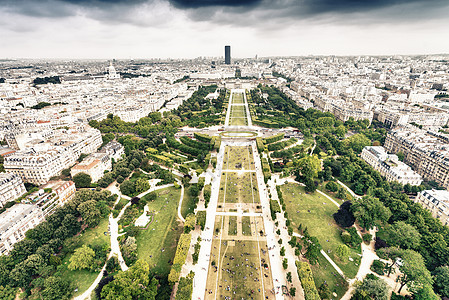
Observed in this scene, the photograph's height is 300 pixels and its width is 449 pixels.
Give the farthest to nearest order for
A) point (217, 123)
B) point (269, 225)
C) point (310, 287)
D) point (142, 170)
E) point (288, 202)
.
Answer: point (217, 123) → point (142, 170) → point (288, 202) → point (269, 225) → point (310, 287)

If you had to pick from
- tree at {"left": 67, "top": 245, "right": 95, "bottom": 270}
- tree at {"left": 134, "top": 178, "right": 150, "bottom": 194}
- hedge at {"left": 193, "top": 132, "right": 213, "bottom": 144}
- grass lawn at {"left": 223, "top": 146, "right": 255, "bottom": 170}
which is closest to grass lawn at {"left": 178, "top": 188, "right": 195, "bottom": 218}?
tree at {"left": 134, "top": 178, "right": 150, "bottom": 194}

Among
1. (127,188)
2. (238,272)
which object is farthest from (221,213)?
(127,188)

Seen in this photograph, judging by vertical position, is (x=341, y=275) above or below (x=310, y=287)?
below

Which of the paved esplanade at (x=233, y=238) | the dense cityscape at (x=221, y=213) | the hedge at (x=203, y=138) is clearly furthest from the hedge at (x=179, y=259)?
the hedge at (x=203, y=138)

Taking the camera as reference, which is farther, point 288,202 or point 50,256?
point 288,202

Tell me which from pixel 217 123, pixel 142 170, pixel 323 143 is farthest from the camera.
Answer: pixel 217 123

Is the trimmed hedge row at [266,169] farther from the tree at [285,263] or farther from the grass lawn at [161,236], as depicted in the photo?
the tree at [285,263]

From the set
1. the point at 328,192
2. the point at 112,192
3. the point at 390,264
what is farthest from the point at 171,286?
the point at 328,192

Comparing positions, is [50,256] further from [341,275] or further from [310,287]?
[341,275]
